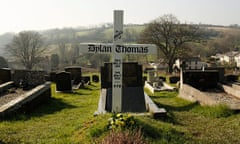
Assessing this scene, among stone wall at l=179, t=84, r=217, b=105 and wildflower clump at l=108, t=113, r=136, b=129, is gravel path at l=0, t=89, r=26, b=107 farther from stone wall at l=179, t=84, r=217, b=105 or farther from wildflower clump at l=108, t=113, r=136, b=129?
stone wall at l=179, t=84, r=217, b=105

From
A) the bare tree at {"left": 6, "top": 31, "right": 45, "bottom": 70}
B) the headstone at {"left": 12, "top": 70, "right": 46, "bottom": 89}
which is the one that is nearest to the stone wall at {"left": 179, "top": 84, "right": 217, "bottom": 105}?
the headstone at {"left": 12, "top": 70, "right": 46, "bottom": 89}

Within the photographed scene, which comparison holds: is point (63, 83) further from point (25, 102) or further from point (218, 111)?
point (218, 111)

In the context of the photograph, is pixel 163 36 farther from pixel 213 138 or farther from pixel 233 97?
pixel 213 138

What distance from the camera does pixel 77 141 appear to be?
5.69 metres

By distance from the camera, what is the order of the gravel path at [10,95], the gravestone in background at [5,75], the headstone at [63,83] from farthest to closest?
the headstone at [63,83] → the gravestone in background at [5,75] → the gravel path at [10,95]

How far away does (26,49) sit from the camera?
58.7m

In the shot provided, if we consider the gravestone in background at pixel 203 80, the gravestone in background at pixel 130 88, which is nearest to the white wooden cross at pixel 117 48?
the gravestone in background at pixel 130 88

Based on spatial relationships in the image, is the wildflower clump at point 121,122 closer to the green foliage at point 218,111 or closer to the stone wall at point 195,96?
the green foliage at point 218,111

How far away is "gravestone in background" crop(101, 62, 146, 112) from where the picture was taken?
9.60 metres

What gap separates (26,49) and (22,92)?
4648cm

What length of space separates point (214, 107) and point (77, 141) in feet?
17.6

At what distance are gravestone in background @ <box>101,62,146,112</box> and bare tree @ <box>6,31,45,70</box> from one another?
49.3 m

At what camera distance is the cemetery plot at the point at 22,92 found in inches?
390

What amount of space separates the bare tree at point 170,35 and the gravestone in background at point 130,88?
103ft
